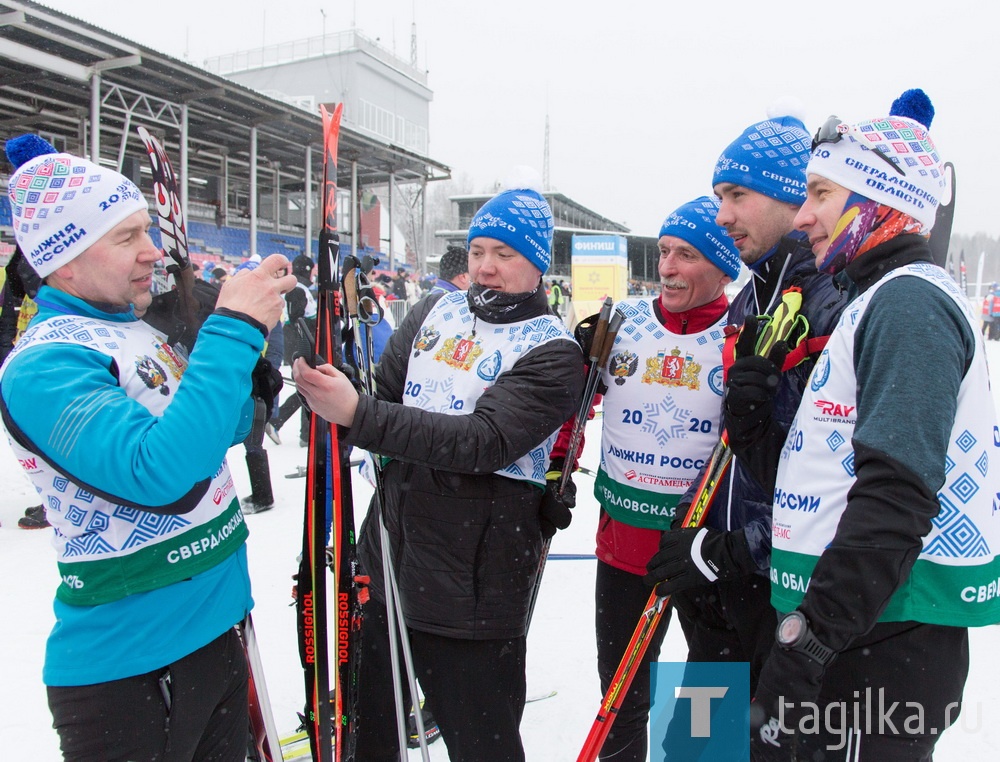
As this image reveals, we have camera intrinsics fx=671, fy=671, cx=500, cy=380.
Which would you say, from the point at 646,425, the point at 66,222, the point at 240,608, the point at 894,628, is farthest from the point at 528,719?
the point at 66,222

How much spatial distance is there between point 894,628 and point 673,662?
6.54 ft

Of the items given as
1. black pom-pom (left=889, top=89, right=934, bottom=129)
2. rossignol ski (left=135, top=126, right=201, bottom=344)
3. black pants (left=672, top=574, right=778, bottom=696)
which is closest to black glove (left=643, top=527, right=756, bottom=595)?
black pants (left=672, top=574, right=778, bottom=696)

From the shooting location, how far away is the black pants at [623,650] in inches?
88.1

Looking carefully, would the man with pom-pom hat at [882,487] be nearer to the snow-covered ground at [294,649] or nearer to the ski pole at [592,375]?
the ski pole at [592,375]

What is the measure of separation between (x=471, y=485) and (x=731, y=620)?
88cm

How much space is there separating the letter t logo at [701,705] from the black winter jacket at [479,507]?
704 mm

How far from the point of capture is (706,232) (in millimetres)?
2287

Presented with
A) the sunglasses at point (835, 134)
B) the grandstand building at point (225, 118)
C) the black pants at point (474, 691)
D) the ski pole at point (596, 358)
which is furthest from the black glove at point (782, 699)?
the grandstand building at point (225, 118)

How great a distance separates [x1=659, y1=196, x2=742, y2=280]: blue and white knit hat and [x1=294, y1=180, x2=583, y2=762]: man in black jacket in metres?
0.60

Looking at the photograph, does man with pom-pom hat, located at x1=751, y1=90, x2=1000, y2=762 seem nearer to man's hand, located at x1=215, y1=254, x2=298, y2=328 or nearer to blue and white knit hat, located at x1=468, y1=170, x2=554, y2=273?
blue and white knit hat, located at x1=468, y1=170, x2=554, y2=273

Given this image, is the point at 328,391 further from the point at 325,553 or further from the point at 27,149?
the point at 27,149

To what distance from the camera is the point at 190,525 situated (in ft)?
4.95

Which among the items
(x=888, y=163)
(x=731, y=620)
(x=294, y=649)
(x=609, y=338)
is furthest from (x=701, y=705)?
(x=294, y=649)

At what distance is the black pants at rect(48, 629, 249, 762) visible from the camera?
4.54 feet
